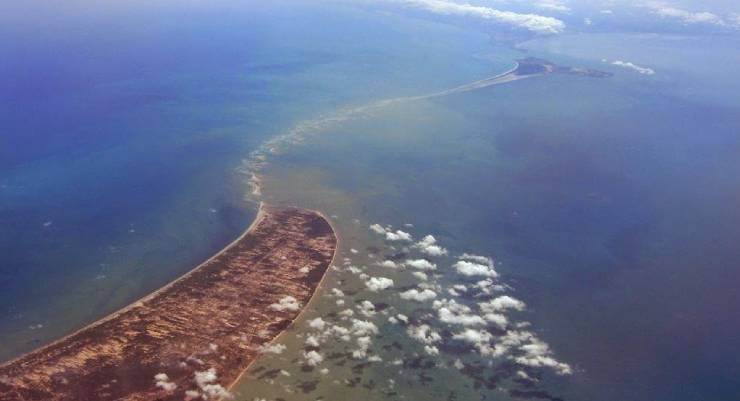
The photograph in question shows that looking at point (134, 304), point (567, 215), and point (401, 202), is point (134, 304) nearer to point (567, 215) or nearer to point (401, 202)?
point (401, 202)

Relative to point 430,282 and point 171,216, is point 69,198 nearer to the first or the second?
point 171,216

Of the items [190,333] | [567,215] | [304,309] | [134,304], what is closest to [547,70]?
[567,215]

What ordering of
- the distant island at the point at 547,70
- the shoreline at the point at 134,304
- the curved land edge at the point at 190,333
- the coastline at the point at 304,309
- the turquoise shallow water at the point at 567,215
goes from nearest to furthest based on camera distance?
the curved land edge at the point at 190,333, the coastline at the point at 304,309, the shoreline at the point at 134,304, the turquoise shallow water at the point at 567,215, the distant island at the point at 547,70

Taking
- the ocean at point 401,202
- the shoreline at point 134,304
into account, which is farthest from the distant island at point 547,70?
the shoreline at point 134,304

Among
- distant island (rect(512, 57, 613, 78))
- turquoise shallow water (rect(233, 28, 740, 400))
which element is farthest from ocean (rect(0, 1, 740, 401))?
distant island (rect(512, 57, 613, 78))

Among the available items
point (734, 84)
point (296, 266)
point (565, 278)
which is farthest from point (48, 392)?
point (734, 84)

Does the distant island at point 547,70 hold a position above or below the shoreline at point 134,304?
above

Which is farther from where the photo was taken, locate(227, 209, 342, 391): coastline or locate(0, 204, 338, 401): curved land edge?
locate(227, 209, 342, 391): coastline

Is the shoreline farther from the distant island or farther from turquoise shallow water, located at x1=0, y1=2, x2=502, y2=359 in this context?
the distant island

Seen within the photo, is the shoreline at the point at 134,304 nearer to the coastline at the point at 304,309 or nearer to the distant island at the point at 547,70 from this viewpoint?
the coastline at the point at 304,309
